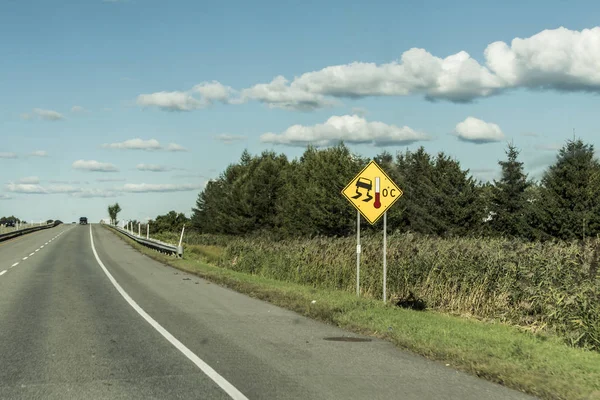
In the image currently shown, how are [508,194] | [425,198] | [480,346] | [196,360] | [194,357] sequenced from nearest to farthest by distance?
1. [196,360]
2. [194,357]
3. [480,346]
4. [508,194]
5. [425,198]

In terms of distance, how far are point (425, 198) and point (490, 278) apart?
59416 mm

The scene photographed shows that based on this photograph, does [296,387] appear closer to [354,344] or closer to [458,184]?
[354,344]

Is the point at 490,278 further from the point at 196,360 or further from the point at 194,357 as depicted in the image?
the point at 196,360

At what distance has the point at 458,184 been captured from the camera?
68750 mm

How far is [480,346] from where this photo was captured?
8.71m

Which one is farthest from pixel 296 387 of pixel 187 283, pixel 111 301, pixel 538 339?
pixel 187 283

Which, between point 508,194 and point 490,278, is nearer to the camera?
point 490,278

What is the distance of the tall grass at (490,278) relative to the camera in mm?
10969

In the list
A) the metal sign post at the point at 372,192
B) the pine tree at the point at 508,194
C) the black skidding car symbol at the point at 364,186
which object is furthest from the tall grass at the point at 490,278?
the pine tree at the point at 508,194

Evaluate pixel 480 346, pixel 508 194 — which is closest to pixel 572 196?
pixel 508 194

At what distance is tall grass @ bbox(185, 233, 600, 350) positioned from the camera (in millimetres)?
10969

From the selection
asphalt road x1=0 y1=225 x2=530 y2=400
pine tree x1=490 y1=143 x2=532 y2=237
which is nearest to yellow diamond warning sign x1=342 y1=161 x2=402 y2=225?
asphalt road x1=0 y1=225 x2=530 y2=400

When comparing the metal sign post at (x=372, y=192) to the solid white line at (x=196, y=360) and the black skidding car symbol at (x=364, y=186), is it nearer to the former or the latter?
the black skidding car symbol at (x=364, y=186)

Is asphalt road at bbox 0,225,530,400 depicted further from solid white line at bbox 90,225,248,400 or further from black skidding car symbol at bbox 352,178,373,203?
black skidding car symbol at bbox 352,178,373,203
